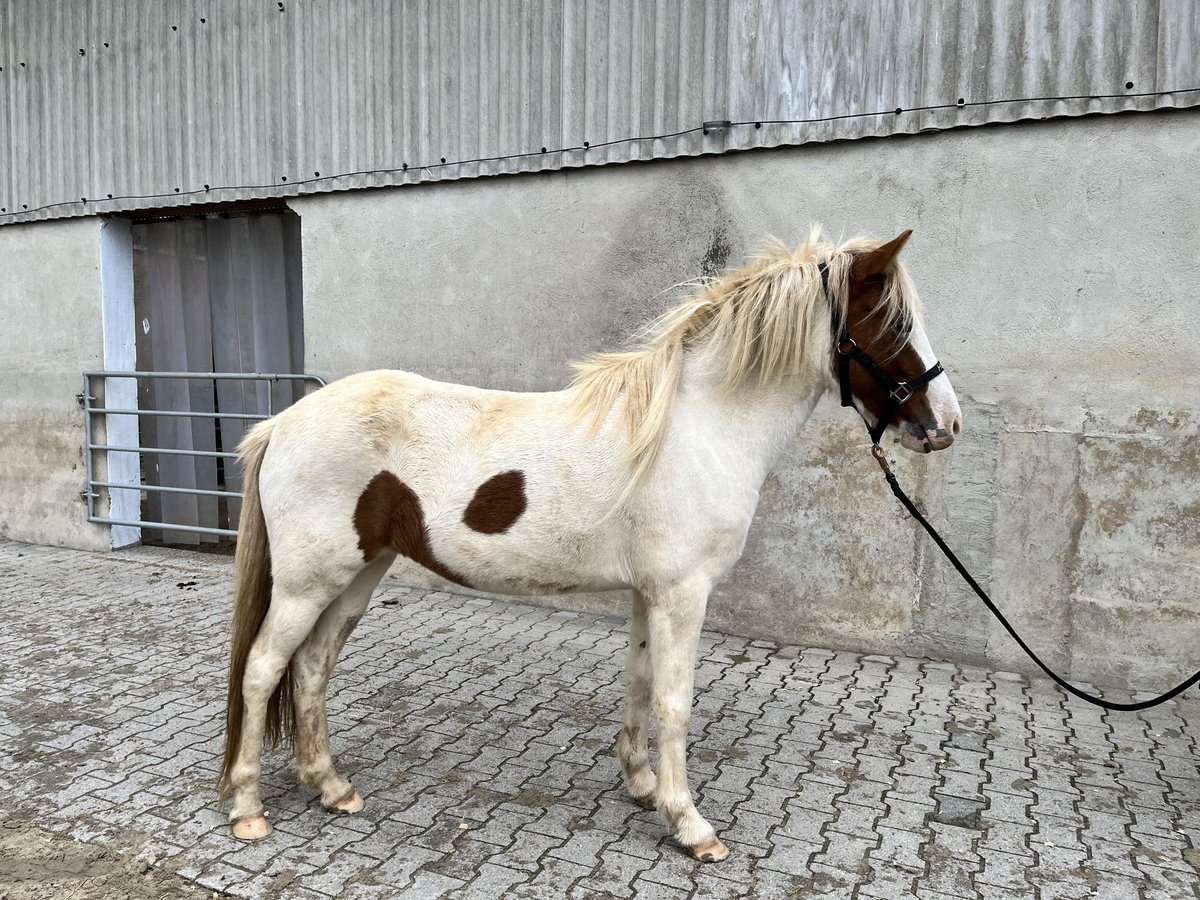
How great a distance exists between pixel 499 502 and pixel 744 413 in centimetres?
86

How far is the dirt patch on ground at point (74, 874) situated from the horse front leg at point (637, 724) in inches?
56.0

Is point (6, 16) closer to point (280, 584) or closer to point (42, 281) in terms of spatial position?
point (42, 281)

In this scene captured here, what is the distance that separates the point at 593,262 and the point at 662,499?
3.08 m

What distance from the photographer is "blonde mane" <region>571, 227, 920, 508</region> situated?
270cm

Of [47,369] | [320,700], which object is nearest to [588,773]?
[320,700]

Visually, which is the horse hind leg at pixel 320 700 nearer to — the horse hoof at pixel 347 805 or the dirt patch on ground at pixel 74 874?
the horse hoof at pixel 347 805

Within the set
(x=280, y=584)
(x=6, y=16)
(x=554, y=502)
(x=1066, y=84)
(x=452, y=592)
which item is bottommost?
(x=452, y=592)

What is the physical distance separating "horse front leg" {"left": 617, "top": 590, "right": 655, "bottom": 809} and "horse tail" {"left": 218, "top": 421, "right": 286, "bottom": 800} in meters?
1.23

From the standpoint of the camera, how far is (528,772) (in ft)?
11.2

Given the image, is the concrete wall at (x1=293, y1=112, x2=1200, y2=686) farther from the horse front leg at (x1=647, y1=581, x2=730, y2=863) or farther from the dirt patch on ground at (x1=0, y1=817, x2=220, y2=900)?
the dirt patch on ground at (x1=0, y1=817, x2=220, y2=900)

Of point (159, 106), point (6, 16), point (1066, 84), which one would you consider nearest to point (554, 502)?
point (1066, 84)

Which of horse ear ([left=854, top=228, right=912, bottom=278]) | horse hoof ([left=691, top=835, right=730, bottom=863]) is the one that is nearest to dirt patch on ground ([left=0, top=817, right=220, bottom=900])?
horse hoof ([left=691, top=835, right=730, bottom=863])

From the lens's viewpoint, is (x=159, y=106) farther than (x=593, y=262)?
Yes

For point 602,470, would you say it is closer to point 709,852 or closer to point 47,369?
point 709,852
